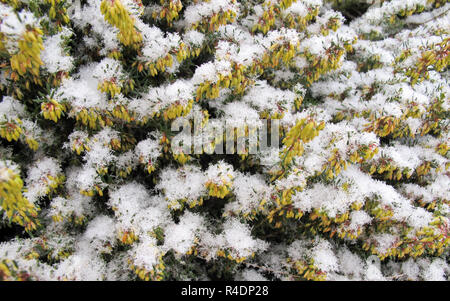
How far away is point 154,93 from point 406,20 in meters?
3.37

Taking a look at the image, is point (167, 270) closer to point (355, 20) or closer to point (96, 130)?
point (96, 130)

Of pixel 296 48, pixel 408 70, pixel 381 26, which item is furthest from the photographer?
pixel 381 26

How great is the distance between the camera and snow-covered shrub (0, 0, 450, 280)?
7.02 ft

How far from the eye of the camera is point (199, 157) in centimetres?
254

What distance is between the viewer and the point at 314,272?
7.20 ft

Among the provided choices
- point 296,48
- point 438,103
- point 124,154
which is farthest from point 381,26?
point 124,154

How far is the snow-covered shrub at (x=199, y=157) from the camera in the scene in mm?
2141

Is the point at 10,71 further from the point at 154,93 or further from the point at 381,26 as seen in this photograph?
the point at 381,26

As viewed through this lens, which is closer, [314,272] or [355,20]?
[314,272]

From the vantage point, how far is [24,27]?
5.55 feet

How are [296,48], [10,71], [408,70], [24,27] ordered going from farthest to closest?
[408,70] < [296,48] < [10,71] < [24,27]
